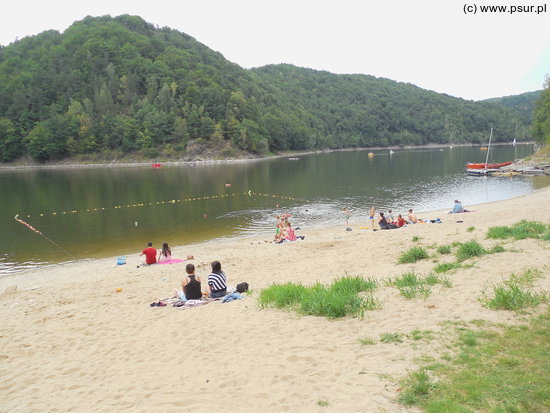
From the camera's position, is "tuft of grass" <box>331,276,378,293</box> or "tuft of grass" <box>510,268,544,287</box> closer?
"tuft of grass" <box>510,268,544,287</box>

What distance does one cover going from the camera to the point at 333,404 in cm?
510

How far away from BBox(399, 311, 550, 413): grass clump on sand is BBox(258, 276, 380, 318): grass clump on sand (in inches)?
93.4

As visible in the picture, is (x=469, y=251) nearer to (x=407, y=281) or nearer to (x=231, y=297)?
(x=407, y=281)

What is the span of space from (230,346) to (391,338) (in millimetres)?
3120

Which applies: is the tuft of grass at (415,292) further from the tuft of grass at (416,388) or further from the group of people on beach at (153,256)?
the group of people on beach at (153,256)

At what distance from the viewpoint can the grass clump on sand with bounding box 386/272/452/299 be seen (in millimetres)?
8914

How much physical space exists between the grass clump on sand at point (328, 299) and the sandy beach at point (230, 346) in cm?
25

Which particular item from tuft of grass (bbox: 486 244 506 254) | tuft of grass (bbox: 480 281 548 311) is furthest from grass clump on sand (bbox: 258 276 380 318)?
tuft of grass (bbox: 486 244 506 254)

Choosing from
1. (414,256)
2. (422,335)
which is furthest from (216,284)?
(414,256)

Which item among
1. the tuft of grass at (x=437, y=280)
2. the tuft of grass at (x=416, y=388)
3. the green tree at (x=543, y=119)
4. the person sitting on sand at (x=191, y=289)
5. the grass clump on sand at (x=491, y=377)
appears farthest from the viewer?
the green tree at (x=543, y=119)

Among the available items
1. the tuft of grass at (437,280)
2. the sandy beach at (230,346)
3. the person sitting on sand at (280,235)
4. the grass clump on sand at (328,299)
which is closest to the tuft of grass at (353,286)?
the grass clump on sand at (328,299)

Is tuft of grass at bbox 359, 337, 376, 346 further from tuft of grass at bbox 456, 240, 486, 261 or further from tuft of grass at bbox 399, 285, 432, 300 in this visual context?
tuft of grass at bbox 456, 240, 486, 261

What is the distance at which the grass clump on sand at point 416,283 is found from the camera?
8.91 meters

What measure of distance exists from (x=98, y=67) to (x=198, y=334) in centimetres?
16453
